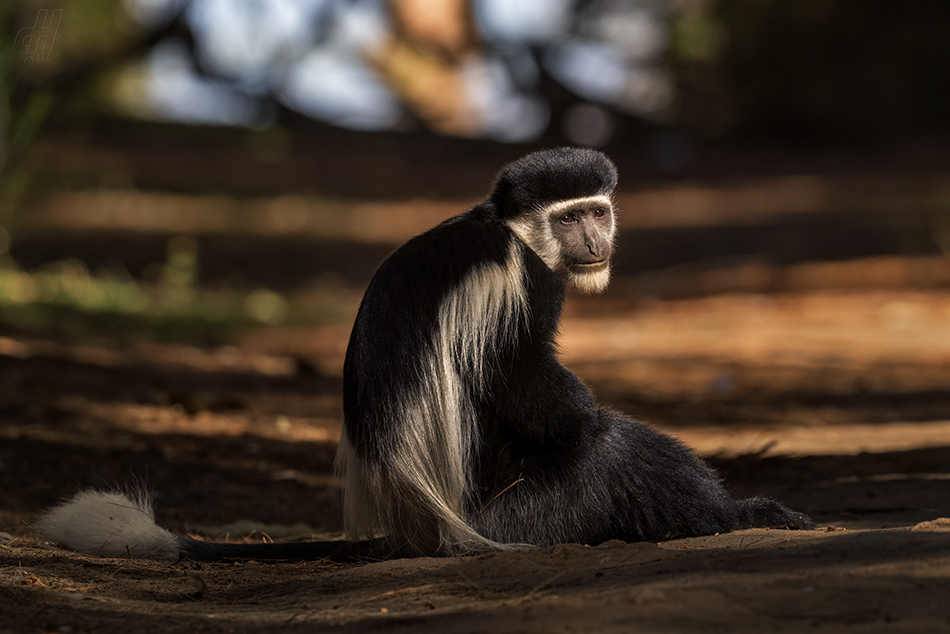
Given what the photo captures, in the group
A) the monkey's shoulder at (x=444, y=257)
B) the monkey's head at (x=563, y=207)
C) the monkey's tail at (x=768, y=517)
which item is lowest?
the monkey's tail at (x=768, y=517)

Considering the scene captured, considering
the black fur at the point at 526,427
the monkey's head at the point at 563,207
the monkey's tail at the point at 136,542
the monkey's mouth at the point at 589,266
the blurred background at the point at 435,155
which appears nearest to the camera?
the black fur at the point at 526,427

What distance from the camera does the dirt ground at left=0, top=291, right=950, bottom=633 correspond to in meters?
2.35

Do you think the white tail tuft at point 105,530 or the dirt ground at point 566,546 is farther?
the white tail tuft at point 105,530

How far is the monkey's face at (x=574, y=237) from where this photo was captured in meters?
3.47

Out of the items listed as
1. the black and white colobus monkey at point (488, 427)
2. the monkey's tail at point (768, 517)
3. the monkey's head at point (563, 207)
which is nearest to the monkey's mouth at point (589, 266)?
the monkey's head at point (563, 207)

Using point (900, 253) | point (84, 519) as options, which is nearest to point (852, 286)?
point (900, 253)

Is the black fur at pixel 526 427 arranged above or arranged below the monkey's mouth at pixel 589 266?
below

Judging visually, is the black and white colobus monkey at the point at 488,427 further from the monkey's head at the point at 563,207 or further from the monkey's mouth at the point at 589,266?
the monkey's mouth at the point at 589,266

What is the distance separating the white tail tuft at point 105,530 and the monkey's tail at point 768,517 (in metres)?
1.82

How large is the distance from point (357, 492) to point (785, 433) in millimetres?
2807

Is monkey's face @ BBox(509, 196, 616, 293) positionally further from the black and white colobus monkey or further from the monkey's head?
the black and white colobus monkey

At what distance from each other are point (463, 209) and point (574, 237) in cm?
599

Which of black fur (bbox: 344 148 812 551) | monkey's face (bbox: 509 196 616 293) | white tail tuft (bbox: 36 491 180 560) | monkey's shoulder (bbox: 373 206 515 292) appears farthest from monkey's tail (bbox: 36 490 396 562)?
monkey's face (bbox: 509 196 616 293)

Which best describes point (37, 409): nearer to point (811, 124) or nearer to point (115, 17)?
point (115, 17)
